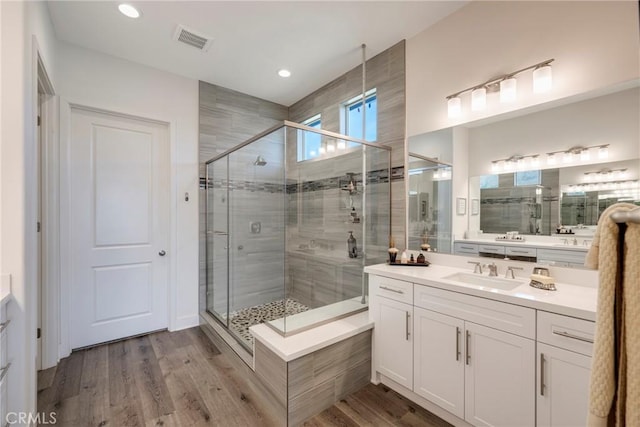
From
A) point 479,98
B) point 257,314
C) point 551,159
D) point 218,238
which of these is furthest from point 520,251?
point 218,238

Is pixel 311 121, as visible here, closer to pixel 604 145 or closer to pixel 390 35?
pixel 390 35

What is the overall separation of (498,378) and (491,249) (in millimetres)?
885

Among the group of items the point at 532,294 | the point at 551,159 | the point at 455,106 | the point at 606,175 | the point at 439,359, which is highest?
the point at 455,106

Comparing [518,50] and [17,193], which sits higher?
[518,50]

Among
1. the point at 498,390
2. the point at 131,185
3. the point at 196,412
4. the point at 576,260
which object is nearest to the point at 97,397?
the point at 196,412

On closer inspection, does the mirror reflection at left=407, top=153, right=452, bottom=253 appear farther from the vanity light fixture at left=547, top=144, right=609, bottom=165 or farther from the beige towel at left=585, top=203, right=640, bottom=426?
the beige towel at left=585, top=203, right=640, bottom=426

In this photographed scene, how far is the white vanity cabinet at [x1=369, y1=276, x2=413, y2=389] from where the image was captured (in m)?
1.92

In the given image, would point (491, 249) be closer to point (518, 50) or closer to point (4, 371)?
point (518, 50)

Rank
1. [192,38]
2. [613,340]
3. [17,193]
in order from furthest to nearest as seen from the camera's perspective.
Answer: [192,38] → [17,193] → [613,340]

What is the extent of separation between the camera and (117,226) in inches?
112

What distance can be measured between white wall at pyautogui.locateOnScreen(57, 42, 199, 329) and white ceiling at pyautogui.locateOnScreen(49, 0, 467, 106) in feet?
0.43

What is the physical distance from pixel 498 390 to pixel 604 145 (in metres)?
1.52

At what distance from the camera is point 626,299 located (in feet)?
2.01

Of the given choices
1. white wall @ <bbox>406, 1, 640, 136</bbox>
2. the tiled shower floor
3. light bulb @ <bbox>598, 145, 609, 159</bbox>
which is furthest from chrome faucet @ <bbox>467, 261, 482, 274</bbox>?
the tiled shower floor
